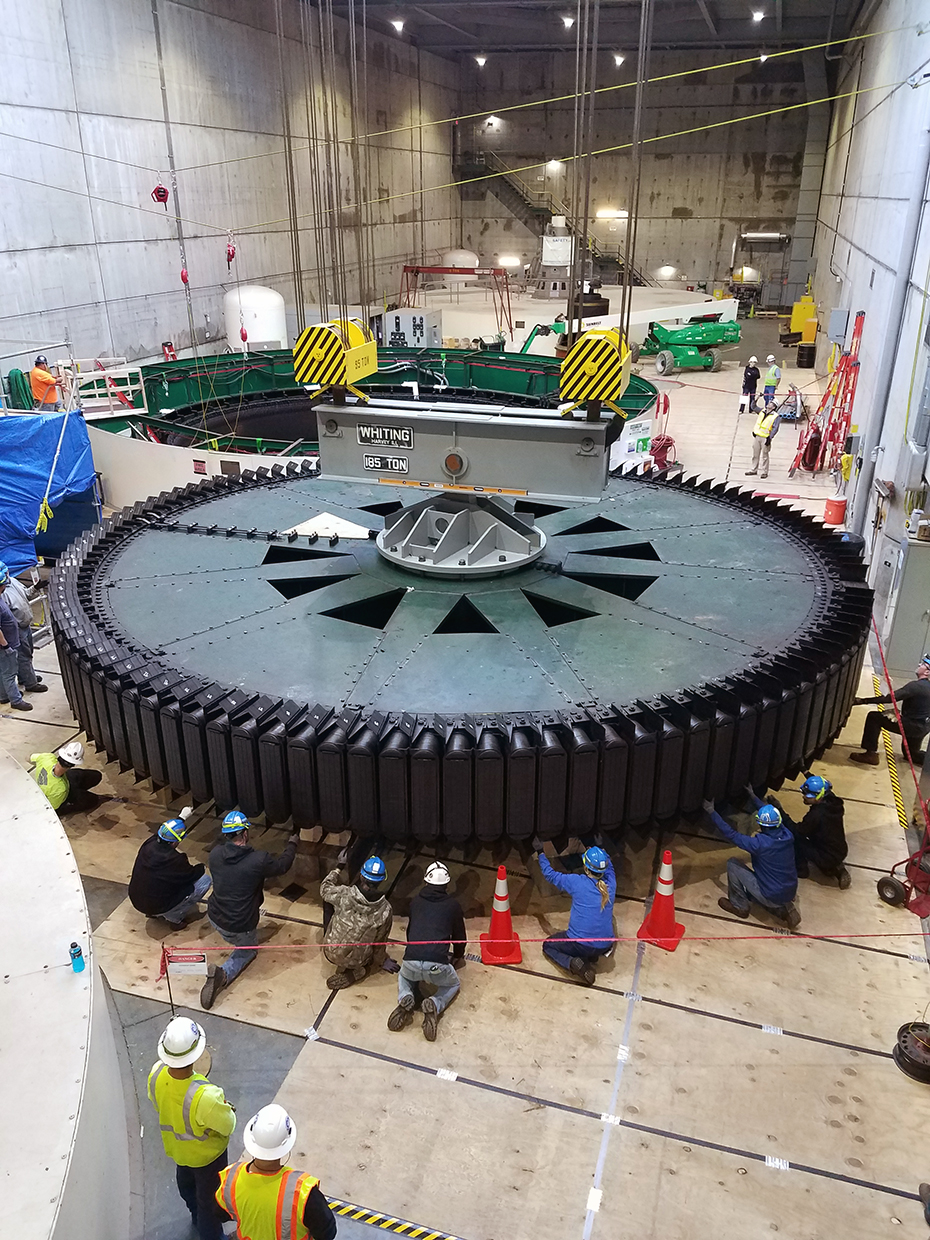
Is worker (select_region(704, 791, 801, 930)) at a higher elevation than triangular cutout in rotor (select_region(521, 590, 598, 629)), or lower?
lower

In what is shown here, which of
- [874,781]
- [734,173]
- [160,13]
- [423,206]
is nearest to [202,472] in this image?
[874,781]

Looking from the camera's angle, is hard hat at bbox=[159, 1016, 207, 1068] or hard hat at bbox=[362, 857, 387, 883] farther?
hard hat at bbox=[362, 857, 387, 883]

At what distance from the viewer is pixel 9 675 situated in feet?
28.1

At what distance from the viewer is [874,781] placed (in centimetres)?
752

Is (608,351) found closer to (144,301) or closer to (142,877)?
(142,877)

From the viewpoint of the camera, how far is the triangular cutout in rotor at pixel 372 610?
7250 mm

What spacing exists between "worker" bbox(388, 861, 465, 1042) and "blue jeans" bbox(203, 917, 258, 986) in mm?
952

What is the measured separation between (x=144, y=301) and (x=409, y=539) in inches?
635

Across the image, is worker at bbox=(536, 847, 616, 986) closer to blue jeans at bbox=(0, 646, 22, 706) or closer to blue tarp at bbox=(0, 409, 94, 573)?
blue jeans at bbox=(0, 646, 22, 706)

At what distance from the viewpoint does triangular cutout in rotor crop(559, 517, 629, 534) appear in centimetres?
881

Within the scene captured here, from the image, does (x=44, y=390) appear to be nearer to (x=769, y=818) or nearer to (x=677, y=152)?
(x=769, y=818)

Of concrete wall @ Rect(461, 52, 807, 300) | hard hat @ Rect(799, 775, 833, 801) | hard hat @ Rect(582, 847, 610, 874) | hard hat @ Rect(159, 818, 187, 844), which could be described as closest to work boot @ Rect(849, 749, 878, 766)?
hard hat @ Rect(799, 775, 833, 801)

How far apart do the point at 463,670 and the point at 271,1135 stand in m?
3.53

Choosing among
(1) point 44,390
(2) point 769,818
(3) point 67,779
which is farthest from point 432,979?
(1) point 44,390
